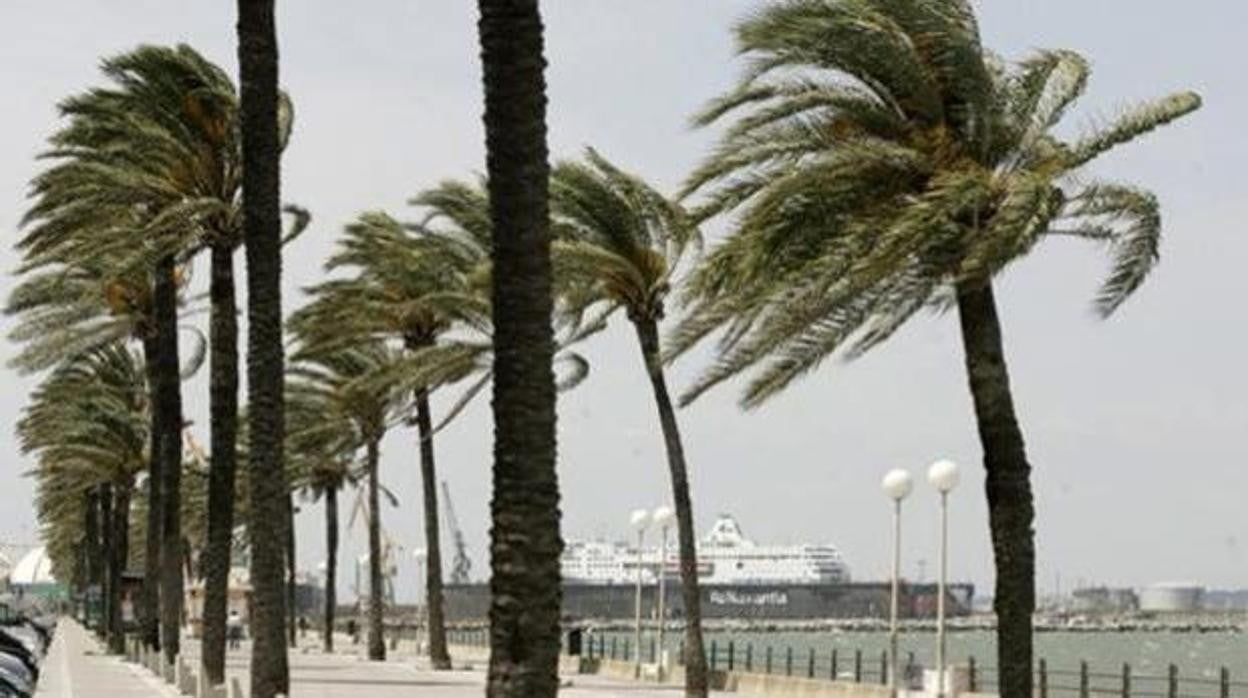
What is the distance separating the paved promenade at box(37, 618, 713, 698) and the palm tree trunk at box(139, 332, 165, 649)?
3.68 feet

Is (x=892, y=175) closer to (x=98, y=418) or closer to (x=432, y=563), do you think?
(x=432, y=563)

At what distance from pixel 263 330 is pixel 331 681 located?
68.4 ft

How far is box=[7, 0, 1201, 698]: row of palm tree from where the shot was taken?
40.3ft

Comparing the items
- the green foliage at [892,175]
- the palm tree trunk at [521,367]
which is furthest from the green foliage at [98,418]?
the palm tree trunk at [521,367]

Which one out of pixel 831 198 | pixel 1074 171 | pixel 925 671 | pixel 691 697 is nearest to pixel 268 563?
pixel 831 198

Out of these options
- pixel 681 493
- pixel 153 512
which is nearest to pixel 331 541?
pixel 153 512

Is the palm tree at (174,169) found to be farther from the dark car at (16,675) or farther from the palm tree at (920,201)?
the palm tree at (920,201)

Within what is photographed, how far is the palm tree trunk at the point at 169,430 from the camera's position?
44.0 m

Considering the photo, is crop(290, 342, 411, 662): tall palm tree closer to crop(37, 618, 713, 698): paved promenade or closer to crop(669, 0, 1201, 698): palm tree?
crop(37, 618, 713, 698): paved promenade

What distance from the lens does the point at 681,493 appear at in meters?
35.1

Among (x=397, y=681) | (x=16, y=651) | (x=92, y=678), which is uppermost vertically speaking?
(x=16, y=651)

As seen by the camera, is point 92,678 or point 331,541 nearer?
point 92,678

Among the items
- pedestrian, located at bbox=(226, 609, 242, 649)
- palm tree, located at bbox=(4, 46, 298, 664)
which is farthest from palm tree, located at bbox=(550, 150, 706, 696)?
pedestrian, located at bbox=(226, 609, 242, 649)

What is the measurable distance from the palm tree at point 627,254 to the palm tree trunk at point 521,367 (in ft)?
64.9
